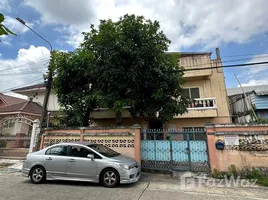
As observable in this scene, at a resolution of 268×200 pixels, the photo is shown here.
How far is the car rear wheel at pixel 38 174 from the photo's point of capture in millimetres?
5687

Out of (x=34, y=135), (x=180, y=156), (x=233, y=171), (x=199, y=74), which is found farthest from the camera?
(x=199, y=74)

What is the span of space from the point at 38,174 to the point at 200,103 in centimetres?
1001

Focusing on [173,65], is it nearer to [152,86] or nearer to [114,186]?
[152,86]

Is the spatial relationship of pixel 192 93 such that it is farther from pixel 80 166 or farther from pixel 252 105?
pixel 80 166

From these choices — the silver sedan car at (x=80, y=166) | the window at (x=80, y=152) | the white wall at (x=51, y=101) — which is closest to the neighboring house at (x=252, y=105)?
the silver sedan car at (x=80, y=166)

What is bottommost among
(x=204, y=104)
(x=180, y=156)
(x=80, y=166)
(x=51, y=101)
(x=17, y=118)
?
(x=80, y=166)

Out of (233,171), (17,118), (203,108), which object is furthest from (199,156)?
(17,118)

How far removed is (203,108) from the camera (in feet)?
37.4

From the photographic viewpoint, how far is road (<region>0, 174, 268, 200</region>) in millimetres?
4418

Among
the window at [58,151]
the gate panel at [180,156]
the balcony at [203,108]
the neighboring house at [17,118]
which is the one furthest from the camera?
the balcony at [203,108]

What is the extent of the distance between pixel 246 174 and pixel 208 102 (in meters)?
6.17

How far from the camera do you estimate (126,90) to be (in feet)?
27.1

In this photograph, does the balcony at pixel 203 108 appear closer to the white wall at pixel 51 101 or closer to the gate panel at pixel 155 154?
the gate panel at pixel 155 154

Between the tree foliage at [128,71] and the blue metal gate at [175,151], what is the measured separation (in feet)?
4.50
